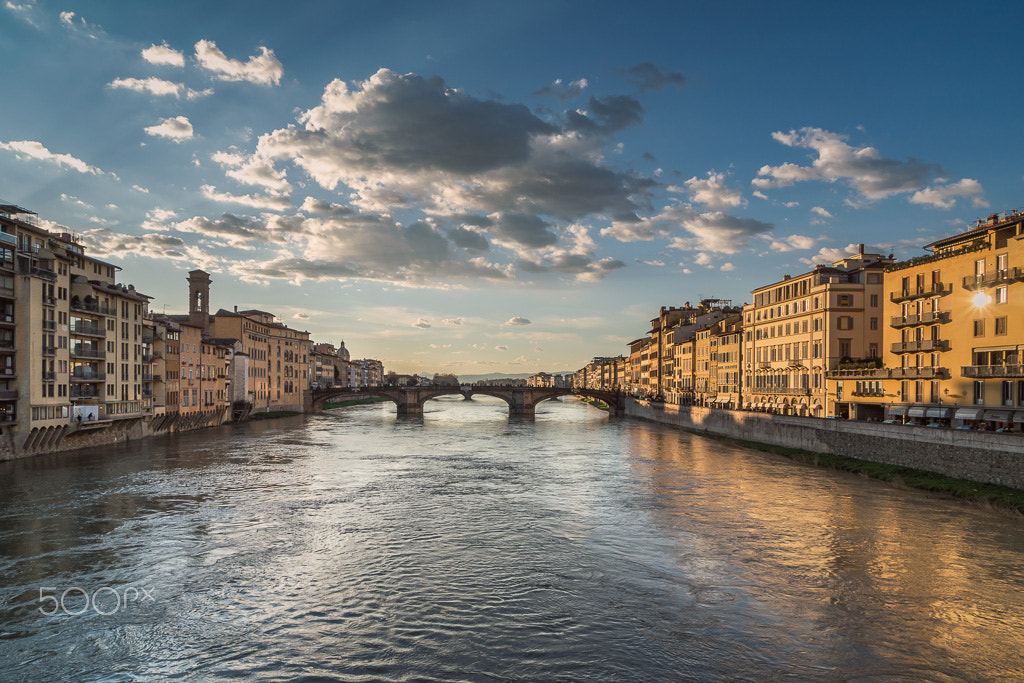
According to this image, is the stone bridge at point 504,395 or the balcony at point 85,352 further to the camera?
the stone bridge at point 504,395

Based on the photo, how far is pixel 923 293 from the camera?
43.0 metres

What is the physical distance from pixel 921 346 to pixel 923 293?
364 cm

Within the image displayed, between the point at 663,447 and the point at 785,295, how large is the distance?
68.1 ft

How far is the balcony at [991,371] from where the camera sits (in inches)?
1347

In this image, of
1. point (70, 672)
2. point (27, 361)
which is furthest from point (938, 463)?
point (27, 361)

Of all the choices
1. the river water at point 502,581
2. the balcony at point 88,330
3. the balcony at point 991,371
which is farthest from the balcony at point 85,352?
the balcony at point 991,371

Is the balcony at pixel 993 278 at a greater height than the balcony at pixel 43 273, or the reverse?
the balcony at pixel 43 273

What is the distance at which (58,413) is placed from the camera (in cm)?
4825

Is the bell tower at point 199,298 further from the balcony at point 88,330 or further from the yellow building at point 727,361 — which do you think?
the yellow building at point 727,361

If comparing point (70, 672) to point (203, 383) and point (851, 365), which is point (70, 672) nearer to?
point (851, 365)

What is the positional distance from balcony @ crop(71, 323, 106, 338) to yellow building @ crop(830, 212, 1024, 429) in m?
63.7

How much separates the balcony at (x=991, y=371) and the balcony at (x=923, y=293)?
5403mm

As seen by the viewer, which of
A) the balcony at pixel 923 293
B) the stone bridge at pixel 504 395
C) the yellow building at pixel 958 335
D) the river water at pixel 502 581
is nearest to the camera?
the river water at pixel 502 581

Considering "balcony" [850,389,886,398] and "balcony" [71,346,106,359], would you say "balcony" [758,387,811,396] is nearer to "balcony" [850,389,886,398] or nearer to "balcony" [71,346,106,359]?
"balcony" [850,389,886,398]
